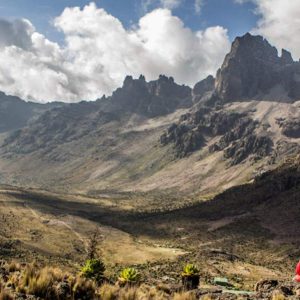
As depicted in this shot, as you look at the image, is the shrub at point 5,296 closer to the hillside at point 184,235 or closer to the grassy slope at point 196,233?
the hillside at point 184,235

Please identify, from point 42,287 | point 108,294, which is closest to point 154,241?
point 108,294

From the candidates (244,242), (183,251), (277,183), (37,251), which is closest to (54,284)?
(37,251)

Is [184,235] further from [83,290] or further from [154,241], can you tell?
[83,290]

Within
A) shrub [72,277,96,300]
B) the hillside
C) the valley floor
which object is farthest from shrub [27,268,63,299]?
the hillside

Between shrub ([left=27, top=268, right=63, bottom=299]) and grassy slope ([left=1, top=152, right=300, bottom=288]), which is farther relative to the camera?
grassy slope ([left=1, top=152, right=300, bottom=288])

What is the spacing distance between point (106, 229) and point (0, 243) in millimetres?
54436

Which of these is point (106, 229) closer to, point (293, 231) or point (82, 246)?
point (82, 246)

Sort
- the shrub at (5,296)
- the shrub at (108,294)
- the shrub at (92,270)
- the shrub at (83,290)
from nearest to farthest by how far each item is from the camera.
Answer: the shrub at (5,296) < the shrub at (108,294) < the shrub at (83,290) < the shrub at (92,270)

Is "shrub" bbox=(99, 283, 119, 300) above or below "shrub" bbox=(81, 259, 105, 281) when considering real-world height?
above

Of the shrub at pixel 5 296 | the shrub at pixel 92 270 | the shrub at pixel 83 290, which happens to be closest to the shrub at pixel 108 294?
the shrub at pixel 83 290

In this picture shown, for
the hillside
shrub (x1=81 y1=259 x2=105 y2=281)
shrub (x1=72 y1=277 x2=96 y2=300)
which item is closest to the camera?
shrub (x1=72 y1=277 x2=96 y2=300)

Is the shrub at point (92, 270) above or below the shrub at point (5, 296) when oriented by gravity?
below

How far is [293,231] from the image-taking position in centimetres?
13950

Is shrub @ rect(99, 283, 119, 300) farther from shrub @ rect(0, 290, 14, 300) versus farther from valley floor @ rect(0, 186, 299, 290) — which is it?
valley floor @ rect(0, 186, 299, 290)
